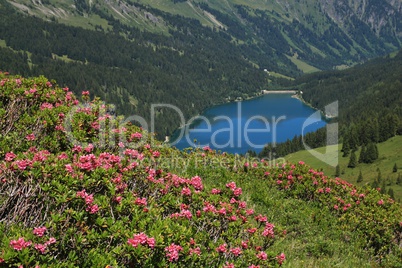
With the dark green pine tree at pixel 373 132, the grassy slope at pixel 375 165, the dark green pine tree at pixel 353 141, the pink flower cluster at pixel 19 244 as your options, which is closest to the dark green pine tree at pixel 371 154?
the grassy slope at pixel 375 165

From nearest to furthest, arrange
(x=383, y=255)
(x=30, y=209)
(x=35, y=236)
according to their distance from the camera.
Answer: (x=35, y=236) → (x=30, y=209) → (x=383, y=255)

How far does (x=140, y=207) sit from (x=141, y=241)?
58.5 inches

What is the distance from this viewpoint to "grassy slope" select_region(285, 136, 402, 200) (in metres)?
133

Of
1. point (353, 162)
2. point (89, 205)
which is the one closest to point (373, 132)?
point (353, 162)

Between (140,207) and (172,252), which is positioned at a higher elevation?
(140,207)

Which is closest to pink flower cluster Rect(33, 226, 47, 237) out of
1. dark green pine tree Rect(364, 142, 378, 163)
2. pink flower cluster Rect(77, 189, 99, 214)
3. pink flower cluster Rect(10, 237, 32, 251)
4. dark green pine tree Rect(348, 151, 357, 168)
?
pink flower cluster Rect(10, 237, 32, 251)

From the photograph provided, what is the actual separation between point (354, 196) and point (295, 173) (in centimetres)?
289

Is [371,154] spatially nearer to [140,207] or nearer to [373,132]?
[373,132]

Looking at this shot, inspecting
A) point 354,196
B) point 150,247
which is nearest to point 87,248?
point 150,247

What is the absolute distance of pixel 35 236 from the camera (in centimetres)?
600

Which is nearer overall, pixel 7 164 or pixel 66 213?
pixel 66 213

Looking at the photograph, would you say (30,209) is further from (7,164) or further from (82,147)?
(82,147)

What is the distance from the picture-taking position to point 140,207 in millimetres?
7738

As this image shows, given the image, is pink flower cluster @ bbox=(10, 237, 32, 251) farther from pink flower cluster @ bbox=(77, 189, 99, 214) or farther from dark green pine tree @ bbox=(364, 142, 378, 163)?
dark green pine tree @ bbox=(364, 142, 378, 163)
